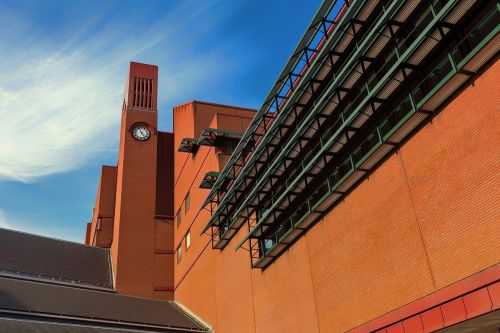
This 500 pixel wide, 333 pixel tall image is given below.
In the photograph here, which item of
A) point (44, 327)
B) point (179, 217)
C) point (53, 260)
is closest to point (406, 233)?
point (44, 327)

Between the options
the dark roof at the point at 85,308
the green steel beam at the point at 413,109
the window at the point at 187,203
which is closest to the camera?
the green steel beam at the point at 413,109

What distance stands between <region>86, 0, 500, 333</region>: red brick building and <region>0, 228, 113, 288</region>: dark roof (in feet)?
46.1

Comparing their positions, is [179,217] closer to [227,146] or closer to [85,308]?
[227,146]

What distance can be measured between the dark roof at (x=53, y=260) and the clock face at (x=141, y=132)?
11.6 metres

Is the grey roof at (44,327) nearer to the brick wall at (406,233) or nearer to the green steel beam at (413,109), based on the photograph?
the brick wall at (406,233)

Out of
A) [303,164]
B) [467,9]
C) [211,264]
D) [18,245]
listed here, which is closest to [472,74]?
[467,9]

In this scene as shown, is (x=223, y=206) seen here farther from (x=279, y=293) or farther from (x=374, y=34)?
(x=374, y=34)

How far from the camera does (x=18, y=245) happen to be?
139 feet

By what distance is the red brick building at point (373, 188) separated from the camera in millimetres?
13094

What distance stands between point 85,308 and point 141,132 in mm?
20656

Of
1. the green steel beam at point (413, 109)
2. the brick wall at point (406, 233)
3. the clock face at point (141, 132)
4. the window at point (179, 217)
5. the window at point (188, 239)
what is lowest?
the brick wall at point (406, 233)

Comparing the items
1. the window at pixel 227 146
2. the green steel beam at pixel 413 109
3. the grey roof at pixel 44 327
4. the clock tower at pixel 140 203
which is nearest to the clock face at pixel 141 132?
the clock tower at pixel 140 203

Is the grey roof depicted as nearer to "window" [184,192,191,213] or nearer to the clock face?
"window" [184,192,191,213]

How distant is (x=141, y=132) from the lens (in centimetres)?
4794
